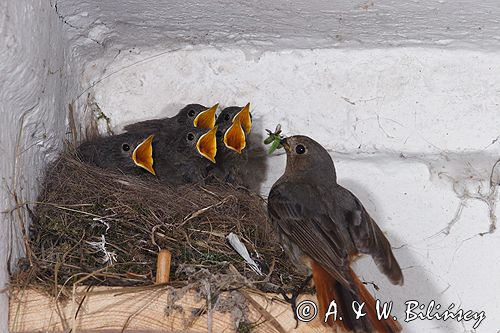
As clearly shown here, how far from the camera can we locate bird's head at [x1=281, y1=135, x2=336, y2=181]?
4.07 m

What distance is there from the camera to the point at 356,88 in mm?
4258

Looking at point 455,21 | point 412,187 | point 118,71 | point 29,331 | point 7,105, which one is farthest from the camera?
point 118,71

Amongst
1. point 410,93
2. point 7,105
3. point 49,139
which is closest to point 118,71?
point 49,139

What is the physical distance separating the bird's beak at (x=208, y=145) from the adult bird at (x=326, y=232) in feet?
1.32

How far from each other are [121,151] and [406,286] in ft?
4.70

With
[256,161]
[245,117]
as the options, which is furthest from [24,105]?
[256,161]

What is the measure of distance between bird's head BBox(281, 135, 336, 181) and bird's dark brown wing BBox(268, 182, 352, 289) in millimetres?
101

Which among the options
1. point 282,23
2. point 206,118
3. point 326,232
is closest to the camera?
point 326,232

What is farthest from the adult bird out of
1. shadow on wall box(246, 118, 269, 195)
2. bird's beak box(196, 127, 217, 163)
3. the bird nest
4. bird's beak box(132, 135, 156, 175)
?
bird's beak box(132, 135, 156, 175)

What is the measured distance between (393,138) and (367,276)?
63 cm

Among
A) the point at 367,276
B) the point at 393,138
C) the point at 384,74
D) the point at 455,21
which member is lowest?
the point at 367,276

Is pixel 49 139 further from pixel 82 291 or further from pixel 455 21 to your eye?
pixel 455 21

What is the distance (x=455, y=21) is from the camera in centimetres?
386

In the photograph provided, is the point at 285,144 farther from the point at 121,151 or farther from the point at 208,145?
the point at 121,151
